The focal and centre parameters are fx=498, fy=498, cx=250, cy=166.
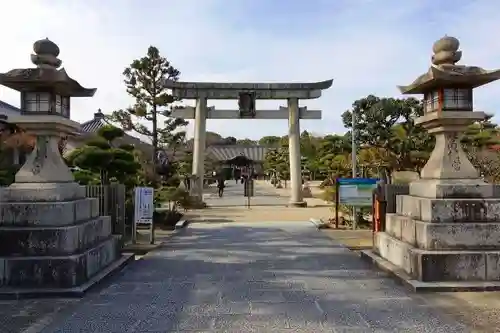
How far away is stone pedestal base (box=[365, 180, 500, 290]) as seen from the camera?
6.76 metres

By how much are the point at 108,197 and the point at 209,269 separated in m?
3.29

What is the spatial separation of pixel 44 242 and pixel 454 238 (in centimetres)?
564

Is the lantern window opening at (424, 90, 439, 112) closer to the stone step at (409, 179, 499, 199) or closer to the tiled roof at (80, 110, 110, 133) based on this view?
the stone step at (409, 179, 499, 199)

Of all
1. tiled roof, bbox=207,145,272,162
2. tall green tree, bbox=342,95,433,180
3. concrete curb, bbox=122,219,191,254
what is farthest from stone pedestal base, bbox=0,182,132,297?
→ tiled roof, bbox=207,145,272,162

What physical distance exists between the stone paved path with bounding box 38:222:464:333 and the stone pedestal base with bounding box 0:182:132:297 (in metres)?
→ 0.53

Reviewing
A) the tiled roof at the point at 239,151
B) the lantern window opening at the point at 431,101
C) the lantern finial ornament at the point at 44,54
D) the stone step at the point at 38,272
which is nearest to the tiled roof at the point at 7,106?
the lantern finial ornament at the point at 44,54

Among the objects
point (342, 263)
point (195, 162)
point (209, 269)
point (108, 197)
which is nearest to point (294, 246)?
point (342, 263)

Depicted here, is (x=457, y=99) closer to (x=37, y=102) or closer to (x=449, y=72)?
(x=449, y=72)

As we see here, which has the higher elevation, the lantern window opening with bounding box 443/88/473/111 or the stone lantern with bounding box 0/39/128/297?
the lantern window opening with bounding box 443/88/473/111

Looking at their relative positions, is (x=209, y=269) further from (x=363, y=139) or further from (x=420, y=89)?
(x=363, y=139)

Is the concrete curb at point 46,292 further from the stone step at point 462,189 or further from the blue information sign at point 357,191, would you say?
the blue information sign at point 357,191

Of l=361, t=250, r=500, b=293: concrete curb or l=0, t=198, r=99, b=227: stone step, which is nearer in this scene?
l=361, t=250, r=500, b=293: concrete curb

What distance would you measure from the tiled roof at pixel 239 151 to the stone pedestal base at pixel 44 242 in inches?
2370

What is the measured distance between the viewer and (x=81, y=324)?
206 inches
